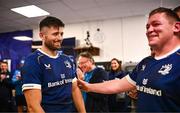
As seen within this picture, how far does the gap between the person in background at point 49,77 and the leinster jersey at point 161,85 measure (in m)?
0.84

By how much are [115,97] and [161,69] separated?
12.7 feet

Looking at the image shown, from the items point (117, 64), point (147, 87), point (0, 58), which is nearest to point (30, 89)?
point (147, 87)

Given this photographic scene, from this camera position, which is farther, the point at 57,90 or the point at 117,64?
the point at 117,64

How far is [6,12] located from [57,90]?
4.82 m

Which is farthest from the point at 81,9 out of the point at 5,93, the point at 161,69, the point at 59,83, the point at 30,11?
the point at 161,69

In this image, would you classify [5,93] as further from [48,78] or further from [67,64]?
[48,78]

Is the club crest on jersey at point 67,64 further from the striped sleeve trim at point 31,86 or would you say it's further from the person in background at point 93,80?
the person in background at point 93,80

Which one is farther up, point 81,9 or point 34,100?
point 81,9

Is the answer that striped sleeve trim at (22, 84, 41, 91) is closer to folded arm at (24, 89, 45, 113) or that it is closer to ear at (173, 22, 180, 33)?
folded arm at (24, 89, 45, 113)

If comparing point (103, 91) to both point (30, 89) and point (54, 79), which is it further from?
point (30, 89)

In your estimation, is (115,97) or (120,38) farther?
(120,38)

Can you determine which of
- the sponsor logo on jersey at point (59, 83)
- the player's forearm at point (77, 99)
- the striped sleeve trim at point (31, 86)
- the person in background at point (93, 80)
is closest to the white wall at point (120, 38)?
the person in background at point (93, 80)

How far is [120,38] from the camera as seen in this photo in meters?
7.16

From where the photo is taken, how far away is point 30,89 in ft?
6.99
